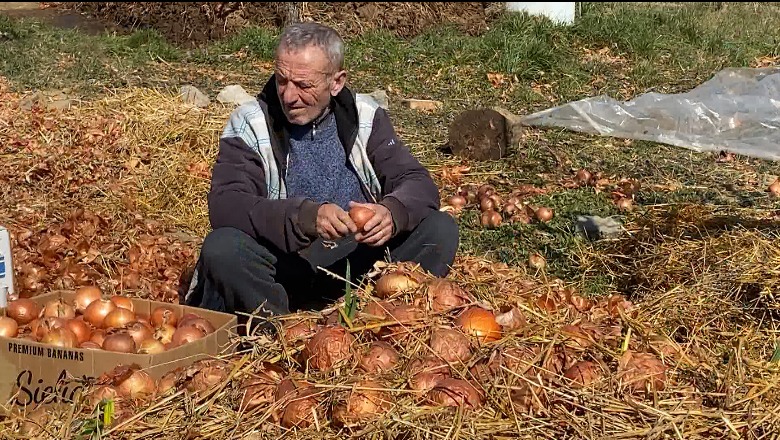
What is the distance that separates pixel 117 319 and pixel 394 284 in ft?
3.58

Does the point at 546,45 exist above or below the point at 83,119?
below

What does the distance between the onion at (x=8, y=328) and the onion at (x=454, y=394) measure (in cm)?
163

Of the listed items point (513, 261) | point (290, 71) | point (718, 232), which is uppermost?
point (290, 71)

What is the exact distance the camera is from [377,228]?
354 cm

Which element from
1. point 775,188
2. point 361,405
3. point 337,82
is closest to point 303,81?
point 337,82

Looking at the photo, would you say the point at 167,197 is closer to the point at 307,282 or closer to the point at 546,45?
the point at 307,282

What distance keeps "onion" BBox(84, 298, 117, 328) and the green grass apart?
2347 millimetres

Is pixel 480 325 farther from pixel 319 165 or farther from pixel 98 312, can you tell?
pixel 98 312

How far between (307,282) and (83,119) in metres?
3.61

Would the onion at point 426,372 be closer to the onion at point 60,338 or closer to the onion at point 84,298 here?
the onion at point 60,338

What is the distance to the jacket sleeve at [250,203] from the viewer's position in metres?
3.53

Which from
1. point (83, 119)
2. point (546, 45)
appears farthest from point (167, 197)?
point (546, 45)

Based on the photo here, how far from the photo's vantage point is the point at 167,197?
19.7ft

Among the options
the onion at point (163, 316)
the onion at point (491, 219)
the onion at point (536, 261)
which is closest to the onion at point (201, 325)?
the onion at point (163, 316)
